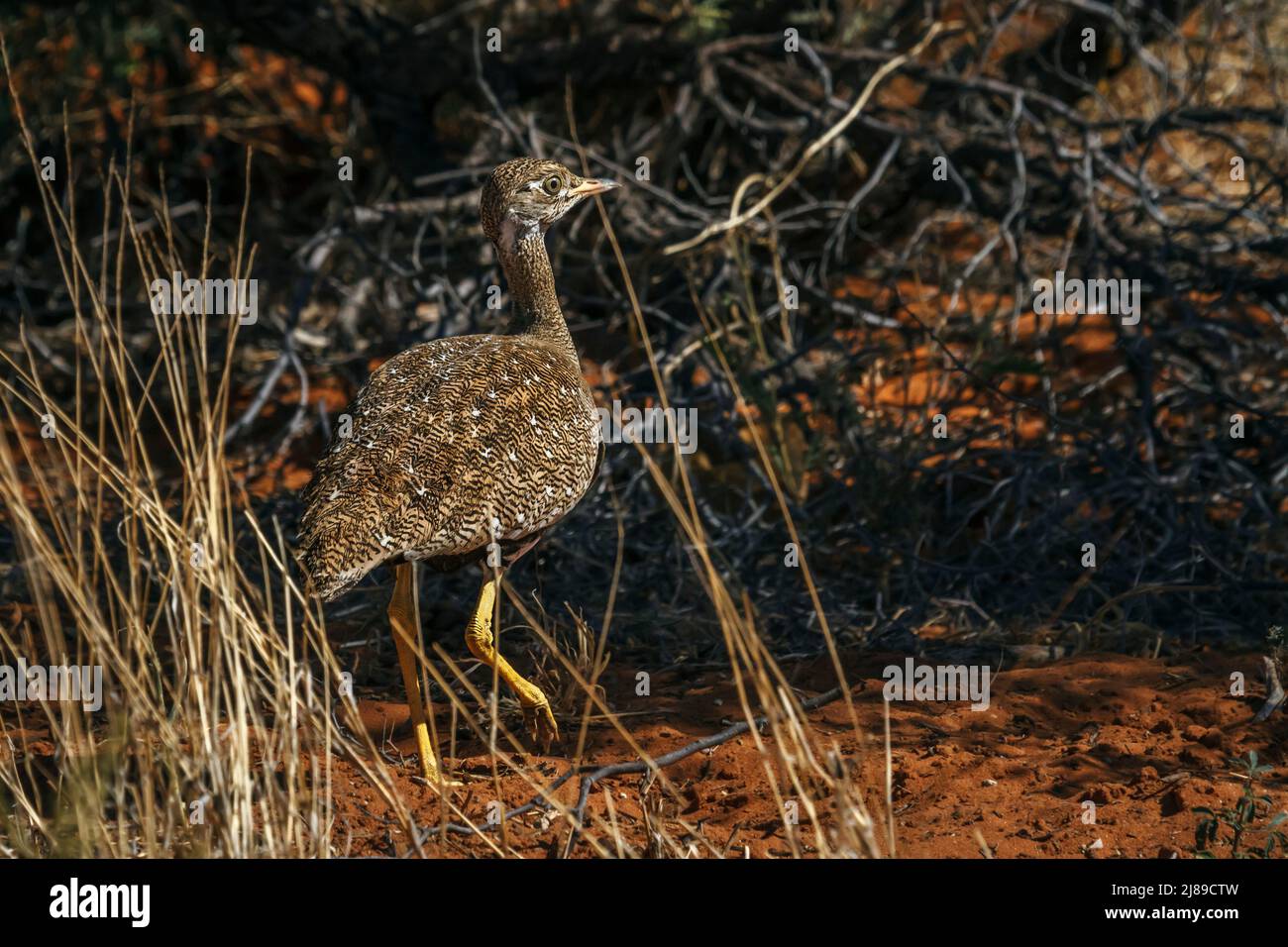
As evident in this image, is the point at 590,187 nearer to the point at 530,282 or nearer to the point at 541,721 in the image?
the point at 530,282

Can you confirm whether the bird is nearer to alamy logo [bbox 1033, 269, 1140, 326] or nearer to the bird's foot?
the bird's foot

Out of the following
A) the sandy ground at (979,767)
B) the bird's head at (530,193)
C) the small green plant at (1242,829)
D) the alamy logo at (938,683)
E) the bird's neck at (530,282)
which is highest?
the bird's head at (530,193)

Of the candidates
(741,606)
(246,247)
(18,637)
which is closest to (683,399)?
(741,606)

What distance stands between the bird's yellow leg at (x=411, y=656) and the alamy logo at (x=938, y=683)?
1.44m

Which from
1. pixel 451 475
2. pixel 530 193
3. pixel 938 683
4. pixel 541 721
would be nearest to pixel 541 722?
pixel 541 721

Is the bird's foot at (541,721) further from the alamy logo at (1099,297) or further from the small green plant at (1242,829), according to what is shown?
the alamy logo at (1099,297)

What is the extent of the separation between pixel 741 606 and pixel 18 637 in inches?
110

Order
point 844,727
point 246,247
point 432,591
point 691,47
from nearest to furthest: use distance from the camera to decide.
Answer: point 844,727, point 432,591, point 691,47, point 246,247

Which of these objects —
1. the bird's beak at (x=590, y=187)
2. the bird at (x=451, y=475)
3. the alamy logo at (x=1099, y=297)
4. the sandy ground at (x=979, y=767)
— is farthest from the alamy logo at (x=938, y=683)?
the alamy logo at (x=1099, y=297)

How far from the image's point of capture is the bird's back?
13.8 feet

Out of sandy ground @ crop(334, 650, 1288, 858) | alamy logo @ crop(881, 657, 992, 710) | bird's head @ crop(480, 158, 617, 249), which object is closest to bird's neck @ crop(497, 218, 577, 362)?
bird's head @ crop(480, 158, 617, 249)

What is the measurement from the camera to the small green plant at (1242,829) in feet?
12.0

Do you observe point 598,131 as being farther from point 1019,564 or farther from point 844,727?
point 844,727

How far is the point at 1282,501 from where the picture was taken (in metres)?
6.27
